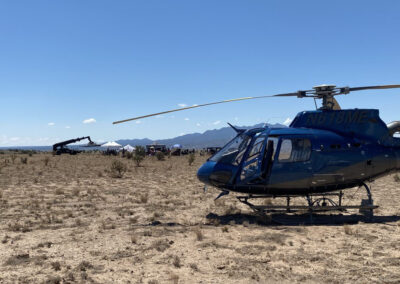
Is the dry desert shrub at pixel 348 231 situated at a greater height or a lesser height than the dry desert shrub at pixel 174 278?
lesser

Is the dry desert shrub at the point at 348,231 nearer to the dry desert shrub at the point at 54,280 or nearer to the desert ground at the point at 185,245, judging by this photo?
the desert ground at the point at 185,245

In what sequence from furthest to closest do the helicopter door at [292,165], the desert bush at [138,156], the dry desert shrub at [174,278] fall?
Result: the desert bush at [138,156], the helicopter door at [292,165], the dry desert shrub at [174,278]

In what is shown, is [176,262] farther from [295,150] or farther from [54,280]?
[295,150]

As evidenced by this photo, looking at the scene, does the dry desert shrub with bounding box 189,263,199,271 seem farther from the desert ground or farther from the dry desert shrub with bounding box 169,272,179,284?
the dry desert shrub with bounding box 169,272,179,284

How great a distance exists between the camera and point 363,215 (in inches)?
417

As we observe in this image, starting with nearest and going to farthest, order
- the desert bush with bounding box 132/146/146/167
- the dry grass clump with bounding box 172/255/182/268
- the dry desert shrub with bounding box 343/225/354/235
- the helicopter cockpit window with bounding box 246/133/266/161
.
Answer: the dry grass clump with bounding box 172/255/182/268, the dry desert shrub with bounding box 343/225/354/235, the helicopter cockpit window with bounding box 246/133/266/161, the desert bush with bounding box 132/146/146/167

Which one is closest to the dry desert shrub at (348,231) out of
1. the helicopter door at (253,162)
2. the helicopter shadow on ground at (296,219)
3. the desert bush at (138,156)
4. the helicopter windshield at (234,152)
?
the helicopter shadow on ground at (296,219)

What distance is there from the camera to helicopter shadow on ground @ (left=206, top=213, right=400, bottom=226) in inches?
386

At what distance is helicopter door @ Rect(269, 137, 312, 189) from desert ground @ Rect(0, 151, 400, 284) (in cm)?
121

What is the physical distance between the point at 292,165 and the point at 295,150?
50 cm

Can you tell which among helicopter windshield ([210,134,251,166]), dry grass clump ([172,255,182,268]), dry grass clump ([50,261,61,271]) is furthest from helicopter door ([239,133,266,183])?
dry grass clump ([50,261,61,271])

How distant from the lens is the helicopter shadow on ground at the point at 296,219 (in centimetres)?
980

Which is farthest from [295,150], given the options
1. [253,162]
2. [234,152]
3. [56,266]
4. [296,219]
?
[56,266]

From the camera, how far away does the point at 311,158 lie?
32.6 feet
